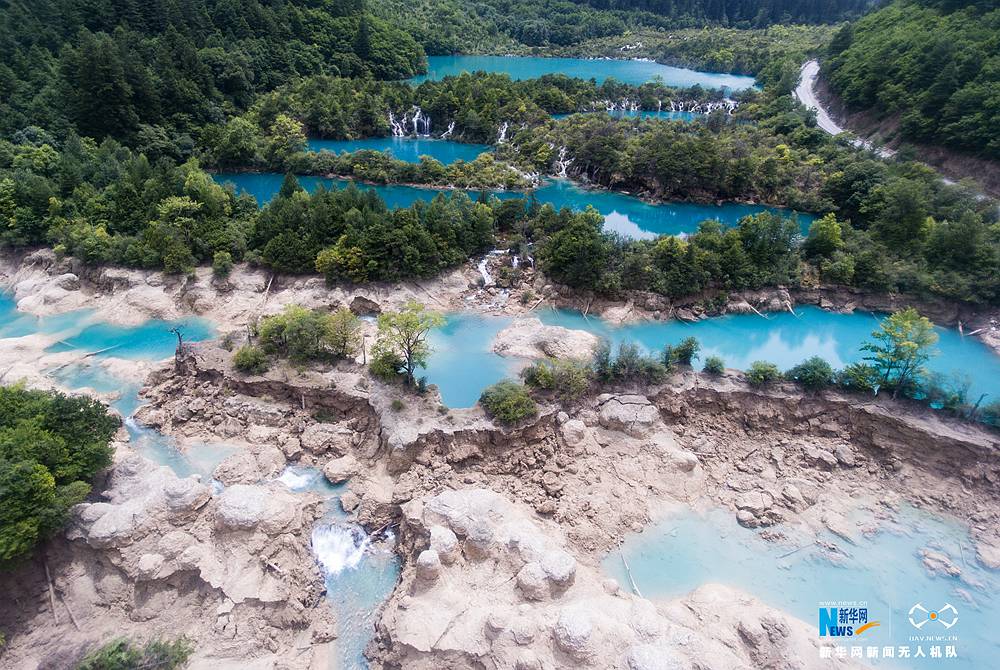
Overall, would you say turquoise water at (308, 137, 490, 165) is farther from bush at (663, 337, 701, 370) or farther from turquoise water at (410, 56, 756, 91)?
bush at (663, 337, 701, 370)

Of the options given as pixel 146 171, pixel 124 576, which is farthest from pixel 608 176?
pixel 124 576

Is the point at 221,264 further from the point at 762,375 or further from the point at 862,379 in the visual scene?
the point at 862,379

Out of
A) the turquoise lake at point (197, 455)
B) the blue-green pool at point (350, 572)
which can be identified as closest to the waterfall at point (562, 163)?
the turquoise lake at point (197, 455)

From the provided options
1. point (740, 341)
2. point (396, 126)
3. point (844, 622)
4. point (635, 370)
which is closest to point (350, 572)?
point (635, 370)

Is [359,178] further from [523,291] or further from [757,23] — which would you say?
[757,23]

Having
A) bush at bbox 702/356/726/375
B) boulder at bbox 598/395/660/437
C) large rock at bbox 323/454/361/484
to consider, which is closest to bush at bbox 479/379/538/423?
boulder at bbox 598/395/660/437

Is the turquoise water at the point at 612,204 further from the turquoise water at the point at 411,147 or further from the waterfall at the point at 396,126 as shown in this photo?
the waterfall at the point at 396,126
